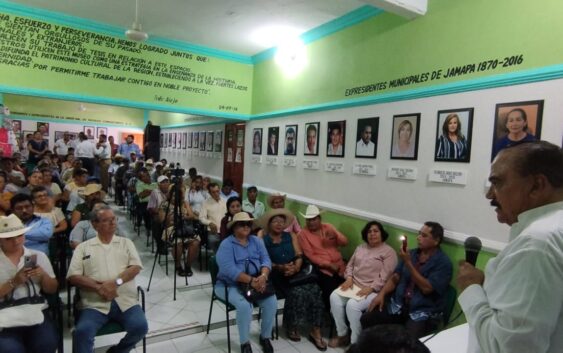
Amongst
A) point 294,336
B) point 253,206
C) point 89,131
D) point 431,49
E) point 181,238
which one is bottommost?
point 294,336

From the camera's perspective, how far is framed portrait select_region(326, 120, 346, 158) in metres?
3.95

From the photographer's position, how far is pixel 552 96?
225cm

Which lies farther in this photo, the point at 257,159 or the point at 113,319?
the point at 257,159

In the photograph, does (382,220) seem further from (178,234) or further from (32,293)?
(32,293)

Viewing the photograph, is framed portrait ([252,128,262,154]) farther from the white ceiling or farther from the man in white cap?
the man in white cap

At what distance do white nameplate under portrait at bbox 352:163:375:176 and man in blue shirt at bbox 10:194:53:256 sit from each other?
303 centimetres

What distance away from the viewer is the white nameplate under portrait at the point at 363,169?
11.6 ft

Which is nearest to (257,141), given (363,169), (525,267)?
(363,169)

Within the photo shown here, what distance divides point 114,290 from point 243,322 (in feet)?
3.34

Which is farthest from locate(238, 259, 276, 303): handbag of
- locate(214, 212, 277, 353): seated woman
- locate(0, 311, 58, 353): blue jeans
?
locate(0, 311, 58, 353): blue jeans

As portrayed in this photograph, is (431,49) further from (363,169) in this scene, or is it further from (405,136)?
(363,169)

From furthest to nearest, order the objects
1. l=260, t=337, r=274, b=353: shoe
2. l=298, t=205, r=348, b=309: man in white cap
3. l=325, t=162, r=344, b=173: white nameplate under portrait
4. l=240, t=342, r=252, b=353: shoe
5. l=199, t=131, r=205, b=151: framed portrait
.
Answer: l=199, t=131, r=205, b=151: framed portrait < l=325, t=162, r=344, b=173: white nameplate under portrait < l=298, t=205, r=348, b=309: man in white cap < l=260, t=337, r=274, b=353: shoe < l=240, t=342, r=252, b=353: shoe

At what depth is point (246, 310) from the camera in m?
2.76

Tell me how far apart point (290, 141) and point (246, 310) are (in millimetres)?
2631
